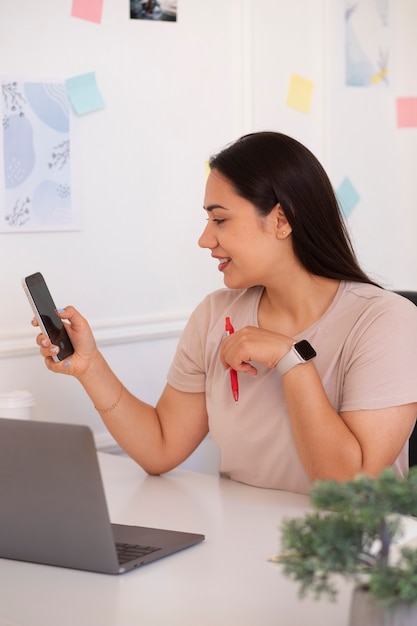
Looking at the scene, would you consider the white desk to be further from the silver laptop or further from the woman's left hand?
the woman's left hand

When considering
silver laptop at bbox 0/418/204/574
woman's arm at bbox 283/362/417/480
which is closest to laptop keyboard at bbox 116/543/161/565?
silver laptop at bbox 0/418/204/574

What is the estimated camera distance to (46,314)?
1749 mm

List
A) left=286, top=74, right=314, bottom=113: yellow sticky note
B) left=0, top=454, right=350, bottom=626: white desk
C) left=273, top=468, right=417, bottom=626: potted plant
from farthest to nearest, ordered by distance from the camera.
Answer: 1. left=286, top=74, right=314, bottom=113: yellow sticky note
2. left=0, top=454, right=350, bottom=626: white desk
3. left=273, top=468, right=417, bottom=626: potted plant

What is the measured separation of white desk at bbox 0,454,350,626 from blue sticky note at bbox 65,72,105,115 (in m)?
1.01

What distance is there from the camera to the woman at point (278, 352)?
166 cm

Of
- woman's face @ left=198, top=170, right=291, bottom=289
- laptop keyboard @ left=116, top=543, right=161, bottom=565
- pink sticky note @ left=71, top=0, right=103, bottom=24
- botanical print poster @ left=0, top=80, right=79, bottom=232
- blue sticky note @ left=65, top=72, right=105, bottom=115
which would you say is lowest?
laptop keyboard @ left=116, top=543, right=161, bottom=565

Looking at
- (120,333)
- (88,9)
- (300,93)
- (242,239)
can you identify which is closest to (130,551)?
(242,239)

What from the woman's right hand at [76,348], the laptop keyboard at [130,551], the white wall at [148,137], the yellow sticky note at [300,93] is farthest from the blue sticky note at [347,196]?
the laptop keyboard at [130,551]

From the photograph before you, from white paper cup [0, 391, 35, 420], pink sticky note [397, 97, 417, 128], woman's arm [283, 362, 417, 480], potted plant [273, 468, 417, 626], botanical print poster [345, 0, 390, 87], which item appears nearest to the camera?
potted plant [273, 468, 417, 626]

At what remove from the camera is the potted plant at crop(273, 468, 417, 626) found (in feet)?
2.68

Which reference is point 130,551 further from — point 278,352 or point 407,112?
point 407,112

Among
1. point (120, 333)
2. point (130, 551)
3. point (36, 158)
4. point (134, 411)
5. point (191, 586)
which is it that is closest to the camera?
point (191, 586)

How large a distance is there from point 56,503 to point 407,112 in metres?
2.14

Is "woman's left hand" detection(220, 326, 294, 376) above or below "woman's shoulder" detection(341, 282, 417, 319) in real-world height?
below
